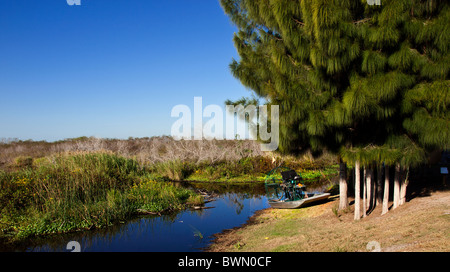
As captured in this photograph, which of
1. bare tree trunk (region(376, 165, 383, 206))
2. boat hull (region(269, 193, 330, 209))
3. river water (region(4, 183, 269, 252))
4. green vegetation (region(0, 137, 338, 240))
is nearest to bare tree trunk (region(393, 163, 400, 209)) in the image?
bare tree trunk (region(376, 165, 383, 206))

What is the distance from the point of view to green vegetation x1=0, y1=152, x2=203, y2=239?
9.43 meters

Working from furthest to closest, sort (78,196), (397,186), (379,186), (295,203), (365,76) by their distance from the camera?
(78,196) < (295,203) < (379,186) < (397,186) < (365,76)

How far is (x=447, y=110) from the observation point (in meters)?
6.28

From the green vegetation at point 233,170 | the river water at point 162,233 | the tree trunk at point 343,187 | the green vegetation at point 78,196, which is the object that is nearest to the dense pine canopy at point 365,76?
the tree trunk at point 343,187

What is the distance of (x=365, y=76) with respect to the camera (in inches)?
268

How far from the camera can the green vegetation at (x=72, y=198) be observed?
30.9 feet

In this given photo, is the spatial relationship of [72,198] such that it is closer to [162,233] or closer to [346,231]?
[162,233]

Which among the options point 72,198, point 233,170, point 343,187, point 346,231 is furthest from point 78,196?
point 233,170

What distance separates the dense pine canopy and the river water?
3900 millimetres

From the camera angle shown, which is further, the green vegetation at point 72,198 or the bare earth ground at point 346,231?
the green vegetation at point 72,198

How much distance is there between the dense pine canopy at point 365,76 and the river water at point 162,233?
3.90 metres

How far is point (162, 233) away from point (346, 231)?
17.8ft

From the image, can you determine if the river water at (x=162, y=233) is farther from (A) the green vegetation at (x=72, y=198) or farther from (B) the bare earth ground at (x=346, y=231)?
(B) the bare earth ground at (x=346, y=231)
